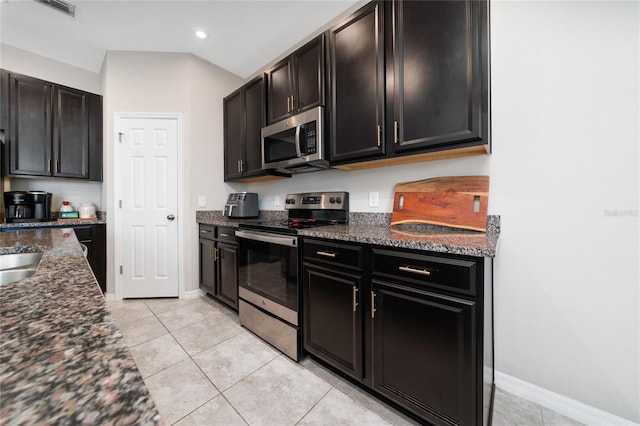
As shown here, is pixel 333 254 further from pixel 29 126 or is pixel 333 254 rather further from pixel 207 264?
pixel 29 126

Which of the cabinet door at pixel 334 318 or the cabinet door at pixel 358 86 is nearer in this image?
the cabinet door at pixel 334 318

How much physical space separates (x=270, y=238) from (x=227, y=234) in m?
0.76

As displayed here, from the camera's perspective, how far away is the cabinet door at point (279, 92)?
2.13 m

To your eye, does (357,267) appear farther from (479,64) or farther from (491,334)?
(479,64)

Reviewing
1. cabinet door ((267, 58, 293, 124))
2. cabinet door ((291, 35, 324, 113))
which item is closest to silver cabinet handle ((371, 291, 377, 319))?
cabinet door ((291, 35, 324, 113))

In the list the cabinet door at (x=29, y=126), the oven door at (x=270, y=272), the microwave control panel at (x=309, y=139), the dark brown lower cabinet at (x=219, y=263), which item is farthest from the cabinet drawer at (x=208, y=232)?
the cabinet door at (x=29, y=126)

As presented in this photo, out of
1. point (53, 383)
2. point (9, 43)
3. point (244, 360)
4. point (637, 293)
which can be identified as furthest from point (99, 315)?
point (9, 43)

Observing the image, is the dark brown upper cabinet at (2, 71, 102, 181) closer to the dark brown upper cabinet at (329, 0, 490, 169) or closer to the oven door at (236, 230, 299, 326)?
the oven door at (236, 230, 299, 326)

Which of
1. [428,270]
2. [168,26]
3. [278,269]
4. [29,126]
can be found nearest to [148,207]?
[29,126]

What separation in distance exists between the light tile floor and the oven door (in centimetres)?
31

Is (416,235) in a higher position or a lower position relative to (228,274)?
higher

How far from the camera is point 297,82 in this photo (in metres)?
2.05

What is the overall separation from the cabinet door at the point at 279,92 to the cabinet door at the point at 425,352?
167 centimetres

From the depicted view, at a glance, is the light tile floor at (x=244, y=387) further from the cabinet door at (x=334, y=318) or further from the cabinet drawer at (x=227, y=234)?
the cabinet drawer at (x=227, y=234)
